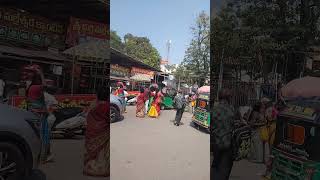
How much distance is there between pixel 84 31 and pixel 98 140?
1148 millimetres

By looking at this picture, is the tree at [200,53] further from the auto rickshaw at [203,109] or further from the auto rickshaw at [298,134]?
the auto rickshaw at [298,134]

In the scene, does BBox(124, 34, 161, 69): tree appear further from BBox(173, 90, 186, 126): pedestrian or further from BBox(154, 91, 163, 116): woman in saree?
BBox(173, 90, 186, 126): pedestrian

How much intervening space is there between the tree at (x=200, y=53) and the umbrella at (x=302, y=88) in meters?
1.07

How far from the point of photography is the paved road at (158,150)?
5.30 meters

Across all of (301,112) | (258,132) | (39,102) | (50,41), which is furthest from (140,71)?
(301,112)

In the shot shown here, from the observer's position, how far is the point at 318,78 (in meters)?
6.05

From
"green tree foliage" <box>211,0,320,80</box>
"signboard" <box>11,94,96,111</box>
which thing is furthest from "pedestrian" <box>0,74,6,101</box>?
"green tree foliage" <box>211,0,320,80</box>

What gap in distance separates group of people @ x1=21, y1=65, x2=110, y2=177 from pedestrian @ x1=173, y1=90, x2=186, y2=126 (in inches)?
30.6

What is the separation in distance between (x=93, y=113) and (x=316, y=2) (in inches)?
114

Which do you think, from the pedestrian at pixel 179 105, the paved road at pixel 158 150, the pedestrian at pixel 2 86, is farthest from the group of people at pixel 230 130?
the pedestrian at pixel 2 86

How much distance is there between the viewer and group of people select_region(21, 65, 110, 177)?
5055 millimetres

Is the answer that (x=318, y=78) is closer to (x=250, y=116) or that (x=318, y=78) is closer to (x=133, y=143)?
(x=250, y=116)

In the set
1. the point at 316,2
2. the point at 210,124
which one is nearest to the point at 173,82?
the point at 210,124

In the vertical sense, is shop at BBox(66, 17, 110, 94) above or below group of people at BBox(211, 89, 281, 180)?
above
